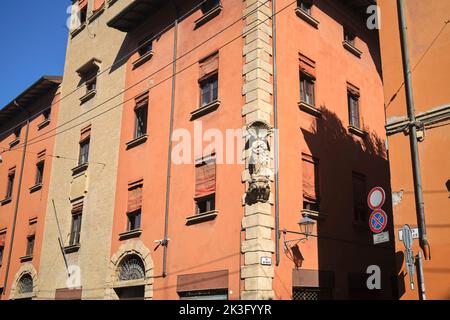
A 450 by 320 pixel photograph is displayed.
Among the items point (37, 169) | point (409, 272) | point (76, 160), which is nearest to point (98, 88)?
point (76, 160)

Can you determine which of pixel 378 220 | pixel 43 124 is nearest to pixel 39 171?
pixel 43 124

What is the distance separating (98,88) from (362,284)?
12.9 m

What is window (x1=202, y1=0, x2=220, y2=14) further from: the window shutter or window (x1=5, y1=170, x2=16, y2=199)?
window (x1=5, y1=170, x2=16, y2=199)

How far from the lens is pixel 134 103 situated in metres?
19.0

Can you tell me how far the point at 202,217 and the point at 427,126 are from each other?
632cm

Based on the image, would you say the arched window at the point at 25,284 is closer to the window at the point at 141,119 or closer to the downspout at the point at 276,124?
the window at the point at 141,119

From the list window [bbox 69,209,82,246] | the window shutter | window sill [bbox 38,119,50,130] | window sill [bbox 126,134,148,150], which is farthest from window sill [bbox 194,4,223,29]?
window sill [bbox 38,119,50,130]

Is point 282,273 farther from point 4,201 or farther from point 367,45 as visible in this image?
point 4,201

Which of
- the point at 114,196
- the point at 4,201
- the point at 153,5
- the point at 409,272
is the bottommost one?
the point at 409,272

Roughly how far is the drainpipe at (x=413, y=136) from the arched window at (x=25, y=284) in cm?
1685

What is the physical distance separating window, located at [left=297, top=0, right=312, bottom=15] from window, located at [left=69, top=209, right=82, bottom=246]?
36.2ft

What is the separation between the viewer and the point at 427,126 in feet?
35.3

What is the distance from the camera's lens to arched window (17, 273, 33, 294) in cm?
2195

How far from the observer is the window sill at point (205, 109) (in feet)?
49.8
